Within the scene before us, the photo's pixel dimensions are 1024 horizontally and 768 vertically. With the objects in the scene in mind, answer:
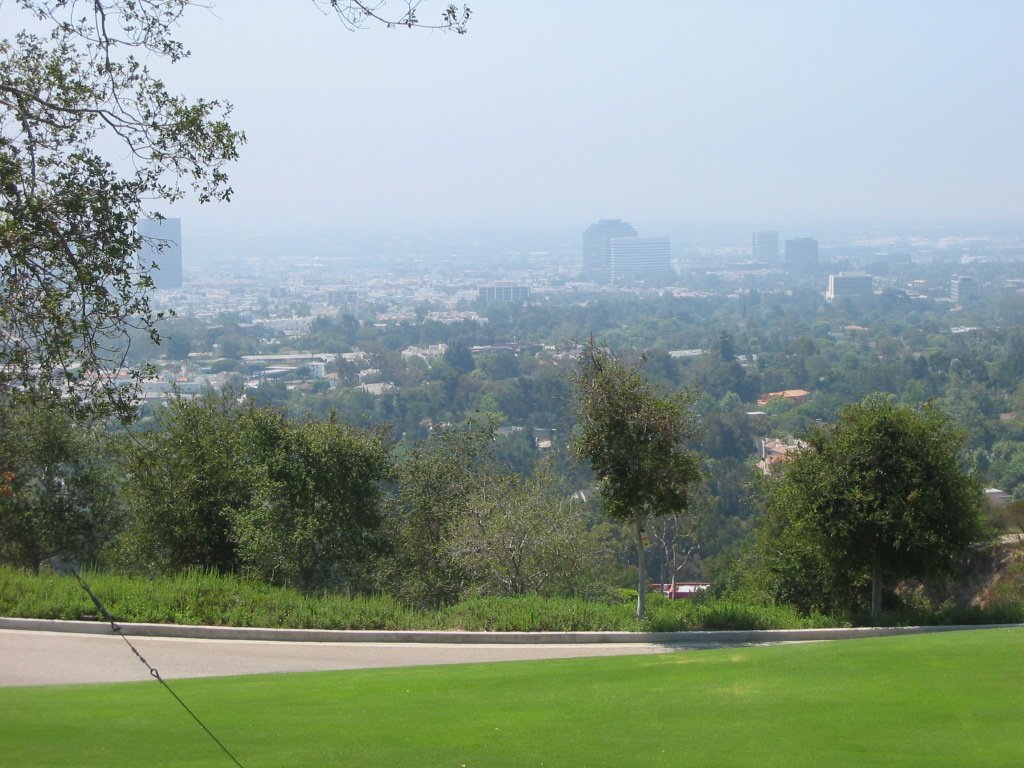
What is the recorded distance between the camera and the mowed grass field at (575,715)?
6.17m

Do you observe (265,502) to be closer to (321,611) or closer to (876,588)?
(321,611)

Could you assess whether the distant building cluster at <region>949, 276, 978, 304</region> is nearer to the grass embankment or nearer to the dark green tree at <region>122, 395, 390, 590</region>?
the dark green tree at <region>122, 395, 390, 590</region>

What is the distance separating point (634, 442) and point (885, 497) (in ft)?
10.4

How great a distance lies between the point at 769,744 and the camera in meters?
6.34

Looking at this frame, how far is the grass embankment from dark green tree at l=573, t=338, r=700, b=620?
67cm

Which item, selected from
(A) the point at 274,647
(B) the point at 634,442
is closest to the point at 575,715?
(A) the point at 274,647

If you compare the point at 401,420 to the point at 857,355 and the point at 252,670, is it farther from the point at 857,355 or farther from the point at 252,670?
the point at 252,670

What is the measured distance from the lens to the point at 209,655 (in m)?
10.3

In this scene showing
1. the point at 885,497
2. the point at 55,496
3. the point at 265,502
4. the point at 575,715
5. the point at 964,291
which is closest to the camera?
the point at 575,715

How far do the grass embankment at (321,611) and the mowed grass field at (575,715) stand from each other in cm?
234

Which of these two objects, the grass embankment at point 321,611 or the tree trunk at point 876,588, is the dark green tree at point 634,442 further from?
the tree trunk at point 876,588

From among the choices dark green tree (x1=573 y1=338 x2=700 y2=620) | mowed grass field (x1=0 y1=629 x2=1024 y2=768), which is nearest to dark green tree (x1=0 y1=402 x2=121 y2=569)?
dark green tree (x1=573 y1=338 x2=700 y2=620)

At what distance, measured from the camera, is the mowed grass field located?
20.2 feet

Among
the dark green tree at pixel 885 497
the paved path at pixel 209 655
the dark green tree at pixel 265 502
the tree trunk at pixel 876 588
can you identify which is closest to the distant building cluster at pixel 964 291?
the dark green tree at pixel 885 497
